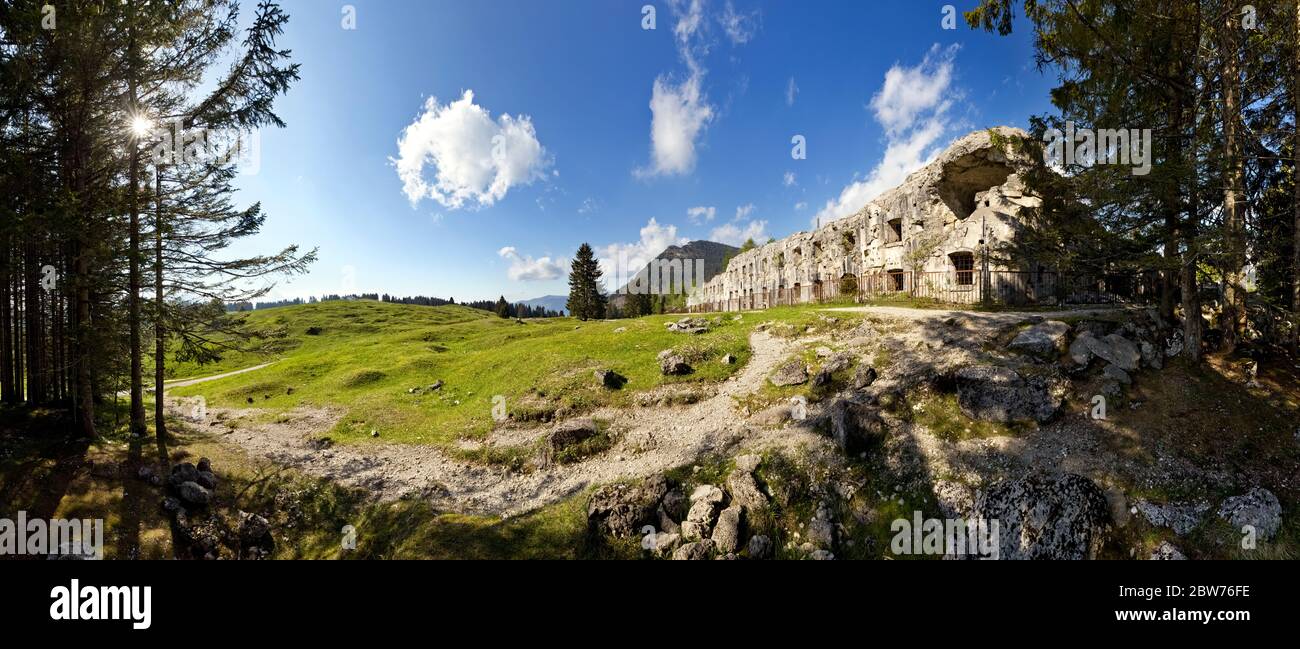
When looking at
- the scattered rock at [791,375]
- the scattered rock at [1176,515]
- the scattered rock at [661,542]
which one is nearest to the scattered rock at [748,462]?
the scattered rock at [661,542]

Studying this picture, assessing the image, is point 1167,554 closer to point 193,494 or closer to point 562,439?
point 562,439

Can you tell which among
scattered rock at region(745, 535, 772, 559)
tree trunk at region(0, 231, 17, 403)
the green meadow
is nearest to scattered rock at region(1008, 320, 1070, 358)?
the green meadow

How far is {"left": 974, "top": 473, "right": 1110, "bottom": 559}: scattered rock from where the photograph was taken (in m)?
7.64

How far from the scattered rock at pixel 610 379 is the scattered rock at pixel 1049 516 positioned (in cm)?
1239

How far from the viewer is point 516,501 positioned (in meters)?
11.2

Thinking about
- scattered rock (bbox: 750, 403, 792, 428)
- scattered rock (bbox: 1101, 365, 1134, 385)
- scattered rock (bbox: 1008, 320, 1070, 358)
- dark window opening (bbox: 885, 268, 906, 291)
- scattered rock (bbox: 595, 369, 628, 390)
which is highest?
dark window opening (bbox: 885, 268, 906, 291)

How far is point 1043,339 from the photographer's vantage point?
12.4 meters

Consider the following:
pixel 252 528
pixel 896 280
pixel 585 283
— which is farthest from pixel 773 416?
pixel 585 283

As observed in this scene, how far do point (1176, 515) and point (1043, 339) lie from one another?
618 cm

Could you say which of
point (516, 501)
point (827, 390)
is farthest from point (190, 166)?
point (827, 390)

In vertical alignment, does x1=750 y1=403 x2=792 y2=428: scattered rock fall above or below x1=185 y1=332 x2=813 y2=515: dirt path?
above

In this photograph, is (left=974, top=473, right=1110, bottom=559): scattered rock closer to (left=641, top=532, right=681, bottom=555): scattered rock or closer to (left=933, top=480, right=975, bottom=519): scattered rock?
(left=933, top=480, right=975, bottom=519): scattered rock

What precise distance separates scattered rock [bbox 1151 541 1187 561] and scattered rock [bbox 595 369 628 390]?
14691mm

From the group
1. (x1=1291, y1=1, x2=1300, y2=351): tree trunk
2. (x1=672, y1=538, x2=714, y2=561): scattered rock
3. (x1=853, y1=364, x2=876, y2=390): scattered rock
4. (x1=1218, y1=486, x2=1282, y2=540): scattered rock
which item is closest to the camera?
(x1=1218, y1=486, x2=1282, y2=540): scattered rock
